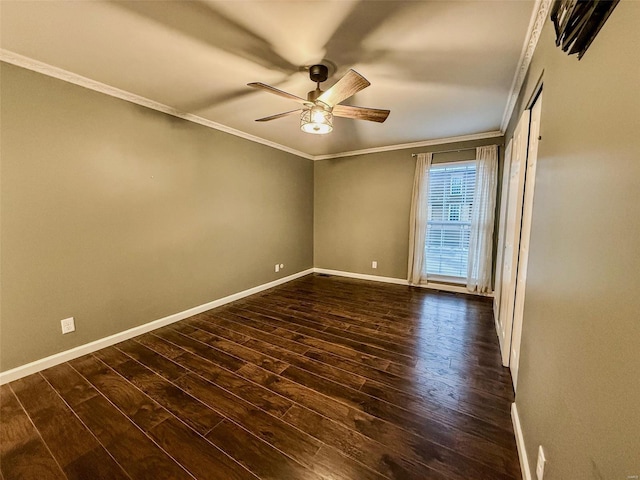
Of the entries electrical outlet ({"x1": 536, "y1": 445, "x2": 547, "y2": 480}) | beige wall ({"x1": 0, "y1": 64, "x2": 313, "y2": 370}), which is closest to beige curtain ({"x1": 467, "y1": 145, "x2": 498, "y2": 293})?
electrical outlet ({"x1": 536, "y1": 445, "x2": 547, "y2": 480})

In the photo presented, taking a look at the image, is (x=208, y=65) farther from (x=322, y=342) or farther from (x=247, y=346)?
(x=322, y=342)

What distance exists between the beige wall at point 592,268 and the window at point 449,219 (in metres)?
3.04

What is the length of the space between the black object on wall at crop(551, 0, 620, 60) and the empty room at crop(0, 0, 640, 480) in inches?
0.4

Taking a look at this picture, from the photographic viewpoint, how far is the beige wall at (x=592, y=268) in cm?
57

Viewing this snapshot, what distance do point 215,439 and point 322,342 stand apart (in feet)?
4.22

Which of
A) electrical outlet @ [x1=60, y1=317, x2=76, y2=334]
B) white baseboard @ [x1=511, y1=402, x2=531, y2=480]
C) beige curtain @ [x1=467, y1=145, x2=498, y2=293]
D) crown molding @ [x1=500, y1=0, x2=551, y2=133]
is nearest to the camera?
white baseboard @ [x1=511, y1=402, x2=531, y2=480]

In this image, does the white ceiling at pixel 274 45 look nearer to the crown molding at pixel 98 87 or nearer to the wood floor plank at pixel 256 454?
the crown molding at pixel 98 87

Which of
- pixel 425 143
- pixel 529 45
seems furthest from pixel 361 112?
pixel 425 143

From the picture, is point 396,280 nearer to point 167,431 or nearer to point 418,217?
point 418,217

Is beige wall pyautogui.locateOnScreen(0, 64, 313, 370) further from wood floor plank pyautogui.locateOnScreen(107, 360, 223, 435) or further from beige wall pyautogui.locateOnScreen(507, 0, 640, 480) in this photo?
beige wall pyautogui.locateOnScreen(507, 0, 640, 480)

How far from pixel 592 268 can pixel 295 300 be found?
3.45 meters

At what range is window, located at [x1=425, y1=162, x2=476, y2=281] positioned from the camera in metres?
4.11

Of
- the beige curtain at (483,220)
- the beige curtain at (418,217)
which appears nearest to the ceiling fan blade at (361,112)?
the beige curtain at (418,217)

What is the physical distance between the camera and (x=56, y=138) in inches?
85.6
